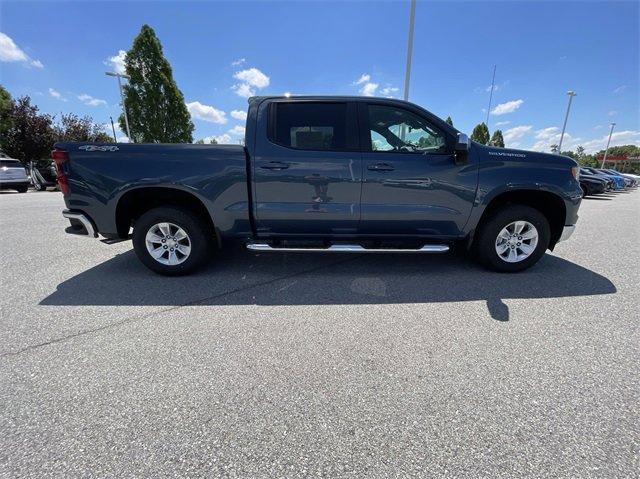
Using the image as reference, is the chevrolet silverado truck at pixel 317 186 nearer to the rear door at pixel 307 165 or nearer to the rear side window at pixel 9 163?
the rear door at pixel 307 165

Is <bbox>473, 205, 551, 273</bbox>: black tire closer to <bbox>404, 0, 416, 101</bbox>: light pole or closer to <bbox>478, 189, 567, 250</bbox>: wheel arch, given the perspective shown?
<bbox>478, 189, 567, 250</bbox>: wheel arch

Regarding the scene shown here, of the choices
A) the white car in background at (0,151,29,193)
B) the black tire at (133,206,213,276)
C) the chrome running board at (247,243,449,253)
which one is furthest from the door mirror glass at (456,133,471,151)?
the white car in background at (0,151,29,193)

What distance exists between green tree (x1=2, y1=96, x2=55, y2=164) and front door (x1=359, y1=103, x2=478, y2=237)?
3045 cm

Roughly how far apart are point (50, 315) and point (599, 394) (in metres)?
4.39

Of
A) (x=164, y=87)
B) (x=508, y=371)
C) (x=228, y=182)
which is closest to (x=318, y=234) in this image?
(x=228, y=182)

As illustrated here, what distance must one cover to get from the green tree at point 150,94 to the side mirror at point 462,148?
26039mm

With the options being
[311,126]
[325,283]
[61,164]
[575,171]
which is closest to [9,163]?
[61,164]

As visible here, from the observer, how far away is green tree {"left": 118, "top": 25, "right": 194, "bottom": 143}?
24.5m

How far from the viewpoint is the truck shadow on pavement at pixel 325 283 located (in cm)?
336

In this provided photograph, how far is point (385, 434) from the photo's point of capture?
175 cm

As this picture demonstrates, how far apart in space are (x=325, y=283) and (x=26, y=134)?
31355 millimetres

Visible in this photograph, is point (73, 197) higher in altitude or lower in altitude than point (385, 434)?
higher

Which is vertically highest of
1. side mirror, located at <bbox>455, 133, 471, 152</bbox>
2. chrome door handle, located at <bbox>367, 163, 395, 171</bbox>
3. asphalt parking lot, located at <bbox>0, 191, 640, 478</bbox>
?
side mirror, located at <bbox>455, 133, 471, 152</bbox>

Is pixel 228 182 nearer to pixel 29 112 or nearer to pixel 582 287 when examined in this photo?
pixel 582 287
